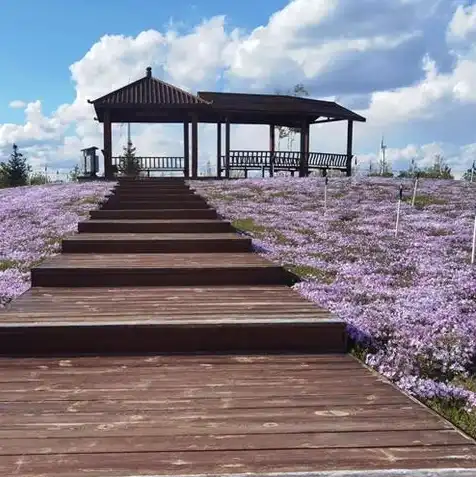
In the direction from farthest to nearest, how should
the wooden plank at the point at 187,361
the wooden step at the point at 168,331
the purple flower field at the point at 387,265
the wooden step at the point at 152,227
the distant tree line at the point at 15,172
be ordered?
the distant tree line at the point at 15,172, the wooden step at the point at 152,227, the purple flower field at the point at 387,265, the wooden step at the point at 168,331, the wooden plank at the point at 187,361

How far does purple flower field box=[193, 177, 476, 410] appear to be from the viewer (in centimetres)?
422

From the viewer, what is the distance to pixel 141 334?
4.09 m

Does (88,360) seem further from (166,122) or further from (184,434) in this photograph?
(166,122)

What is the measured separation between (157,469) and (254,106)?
24.0 m

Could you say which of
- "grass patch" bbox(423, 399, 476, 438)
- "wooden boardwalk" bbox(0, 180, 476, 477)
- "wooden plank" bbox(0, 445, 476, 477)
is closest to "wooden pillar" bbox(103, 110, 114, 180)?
"wooden boardwalk" bbox(0, 180, 476, 477)

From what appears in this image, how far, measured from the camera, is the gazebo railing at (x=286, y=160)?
2580 centimetres

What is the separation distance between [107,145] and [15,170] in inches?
892

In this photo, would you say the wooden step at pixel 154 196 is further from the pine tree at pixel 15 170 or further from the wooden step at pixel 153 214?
the pine tree at pixel 15 170

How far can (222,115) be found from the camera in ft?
86.1

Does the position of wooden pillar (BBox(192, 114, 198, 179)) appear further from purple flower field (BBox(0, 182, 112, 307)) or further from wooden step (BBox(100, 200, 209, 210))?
wooden step (BBox(100, 200, 209, 210))

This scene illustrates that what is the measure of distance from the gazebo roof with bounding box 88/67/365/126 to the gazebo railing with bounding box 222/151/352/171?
191 centimetres

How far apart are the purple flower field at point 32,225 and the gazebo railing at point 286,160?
26.1ft

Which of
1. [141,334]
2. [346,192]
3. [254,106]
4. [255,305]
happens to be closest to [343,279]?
[255,305]

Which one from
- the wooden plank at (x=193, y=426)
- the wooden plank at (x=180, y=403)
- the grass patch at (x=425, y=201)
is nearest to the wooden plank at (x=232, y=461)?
the wooden plank at (x=193, y=426)
